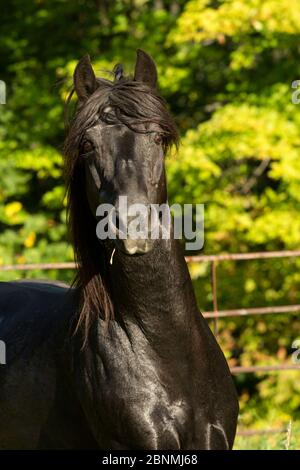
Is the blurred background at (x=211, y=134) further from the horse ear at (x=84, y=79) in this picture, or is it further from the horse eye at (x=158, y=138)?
the horse eye at (x=158, y=138)

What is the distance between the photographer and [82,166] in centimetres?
335

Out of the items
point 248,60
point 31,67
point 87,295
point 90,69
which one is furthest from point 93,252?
point 31,67

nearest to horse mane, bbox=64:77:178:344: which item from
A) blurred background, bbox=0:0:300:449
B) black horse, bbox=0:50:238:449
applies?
black horse, bbox=0:50:238:449

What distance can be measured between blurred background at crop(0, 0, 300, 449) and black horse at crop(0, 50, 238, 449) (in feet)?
17.0

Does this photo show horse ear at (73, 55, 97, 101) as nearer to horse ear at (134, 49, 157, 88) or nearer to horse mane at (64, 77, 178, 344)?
horse mane at (64, 77, 178, 344)

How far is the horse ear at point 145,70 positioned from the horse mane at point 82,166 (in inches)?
3.1

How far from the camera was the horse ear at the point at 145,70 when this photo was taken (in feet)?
11.3

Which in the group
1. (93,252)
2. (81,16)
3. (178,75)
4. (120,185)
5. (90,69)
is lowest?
(93,252)

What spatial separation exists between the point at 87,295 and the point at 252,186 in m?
9.33

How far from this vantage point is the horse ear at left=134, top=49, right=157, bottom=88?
3429 mm

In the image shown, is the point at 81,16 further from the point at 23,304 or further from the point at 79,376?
the point at 79,376

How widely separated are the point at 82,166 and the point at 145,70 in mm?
478

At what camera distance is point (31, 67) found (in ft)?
42.5

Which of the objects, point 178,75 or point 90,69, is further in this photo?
point 178,75
